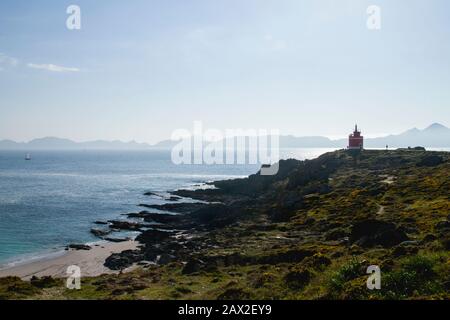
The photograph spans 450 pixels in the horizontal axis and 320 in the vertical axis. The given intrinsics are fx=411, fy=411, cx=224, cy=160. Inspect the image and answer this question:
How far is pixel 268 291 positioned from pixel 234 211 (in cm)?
4794

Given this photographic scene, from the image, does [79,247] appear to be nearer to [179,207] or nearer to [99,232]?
[99,232]

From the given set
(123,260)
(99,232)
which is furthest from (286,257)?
(99,232)

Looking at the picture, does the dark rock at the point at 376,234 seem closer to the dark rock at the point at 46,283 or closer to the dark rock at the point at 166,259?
the dark rock at the point at 166,259

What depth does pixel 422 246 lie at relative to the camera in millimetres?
25656

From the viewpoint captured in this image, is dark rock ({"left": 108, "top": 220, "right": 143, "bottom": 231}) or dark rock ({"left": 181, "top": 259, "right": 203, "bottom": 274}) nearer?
dark rock ({"left": 181, "top": 259, "right": 203, "bottom": 274})

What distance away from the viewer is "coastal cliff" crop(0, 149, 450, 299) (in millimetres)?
21000

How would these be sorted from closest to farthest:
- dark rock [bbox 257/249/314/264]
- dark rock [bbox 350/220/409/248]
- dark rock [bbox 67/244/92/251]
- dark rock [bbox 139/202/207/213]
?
dark rock [bbox 350/220/409/248] < dark rock [bbox 257/249/314/264] < dark rock [bbox 67/244/92/251] < dark rock [bbox 139/202/207/213]

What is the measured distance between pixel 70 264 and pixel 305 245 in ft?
87.2

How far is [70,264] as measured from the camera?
46.1m

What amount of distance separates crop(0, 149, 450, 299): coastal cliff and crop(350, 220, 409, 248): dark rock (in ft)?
0.27

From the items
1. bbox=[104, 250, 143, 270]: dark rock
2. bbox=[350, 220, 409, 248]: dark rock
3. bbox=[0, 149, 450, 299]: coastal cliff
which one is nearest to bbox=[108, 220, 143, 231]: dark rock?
bbox=[0, 149, 450, 299]: coastal cliff

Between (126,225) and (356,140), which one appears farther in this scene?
(356,140)

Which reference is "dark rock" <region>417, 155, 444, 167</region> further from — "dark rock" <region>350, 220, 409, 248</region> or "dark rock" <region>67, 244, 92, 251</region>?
"dark rock" <region>67, 244, 92, 251</region>

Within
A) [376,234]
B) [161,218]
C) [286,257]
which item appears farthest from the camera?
[161,218]
